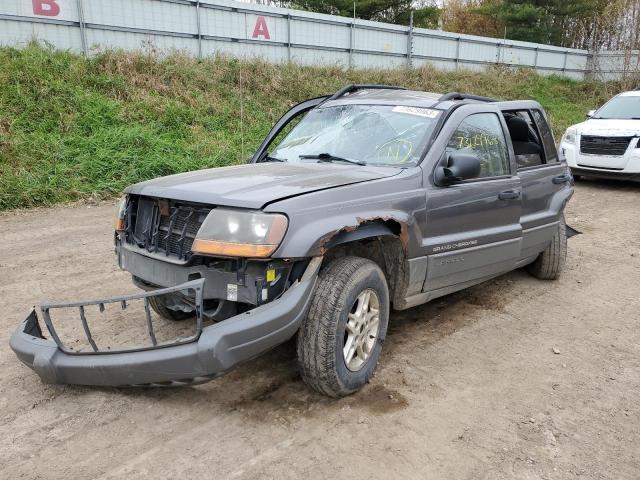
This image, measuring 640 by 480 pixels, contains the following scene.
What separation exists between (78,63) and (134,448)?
10.8 meters

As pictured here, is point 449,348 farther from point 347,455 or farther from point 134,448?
point 134,448

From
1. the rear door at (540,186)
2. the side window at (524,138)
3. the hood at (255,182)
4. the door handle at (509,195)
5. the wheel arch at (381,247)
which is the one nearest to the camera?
the hood at (255,182)

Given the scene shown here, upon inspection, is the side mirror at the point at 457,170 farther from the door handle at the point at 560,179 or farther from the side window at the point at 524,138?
the door handle at the point at 560,179

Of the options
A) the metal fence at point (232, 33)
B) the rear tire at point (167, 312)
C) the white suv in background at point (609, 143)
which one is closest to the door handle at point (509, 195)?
the rear tire at point (167, 312)

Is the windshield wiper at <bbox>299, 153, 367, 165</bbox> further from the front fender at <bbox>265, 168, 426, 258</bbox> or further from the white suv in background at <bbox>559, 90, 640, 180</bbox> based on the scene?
the white suv in background at <bbox>559, 90, 640, 180</bbox>

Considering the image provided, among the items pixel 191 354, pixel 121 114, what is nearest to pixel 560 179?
pixel 191 354

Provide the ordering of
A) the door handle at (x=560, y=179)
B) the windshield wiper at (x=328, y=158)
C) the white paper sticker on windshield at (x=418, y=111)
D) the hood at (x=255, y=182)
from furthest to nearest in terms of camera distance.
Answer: the door handle at (x=560, y=179)
the white paper sticker on windshield at (x=418, y=111)
the windshield wiper at (x=328, y=158)
the hood at (x=255, y=182)

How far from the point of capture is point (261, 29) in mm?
15047

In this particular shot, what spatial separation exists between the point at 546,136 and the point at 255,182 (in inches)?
127

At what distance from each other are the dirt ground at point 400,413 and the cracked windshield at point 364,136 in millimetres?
1355

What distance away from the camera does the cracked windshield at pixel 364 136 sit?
3.79m

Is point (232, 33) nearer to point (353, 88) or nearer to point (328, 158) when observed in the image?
point (353, 88)

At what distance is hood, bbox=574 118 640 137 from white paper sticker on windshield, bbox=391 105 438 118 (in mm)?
7543

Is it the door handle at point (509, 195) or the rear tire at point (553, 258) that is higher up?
the door handle at point (509, 195)
